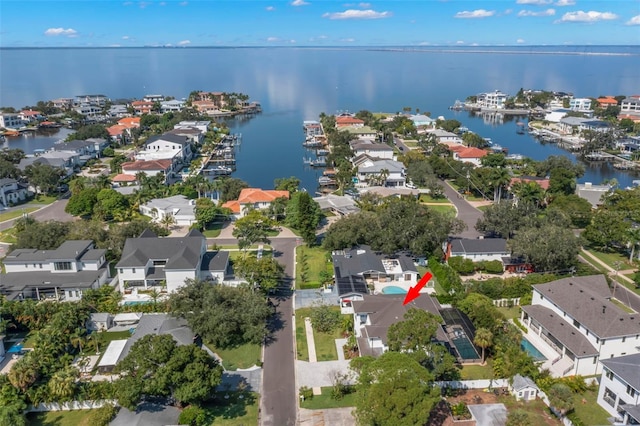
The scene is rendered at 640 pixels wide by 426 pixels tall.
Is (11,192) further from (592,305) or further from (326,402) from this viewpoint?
(592,305)

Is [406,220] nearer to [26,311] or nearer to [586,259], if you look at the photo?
[586,259]

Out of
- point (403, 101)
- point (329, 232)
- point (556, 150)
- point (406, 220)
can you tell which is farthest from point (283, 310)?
point (403, 101)

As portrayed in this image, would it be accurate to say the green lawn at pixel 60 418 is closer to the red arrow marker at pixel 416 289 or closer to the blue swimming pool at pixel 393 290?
the red arrow marker at pixel 416 289

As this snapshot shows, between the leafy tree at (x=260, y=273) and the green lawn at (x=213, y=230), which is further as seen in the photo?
the green lawn at (x=213, y=230)

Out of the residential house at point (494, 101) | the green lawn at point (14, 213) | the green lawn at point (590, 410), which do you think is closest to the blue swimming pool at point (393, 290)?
the green lawn at point (590, 410)

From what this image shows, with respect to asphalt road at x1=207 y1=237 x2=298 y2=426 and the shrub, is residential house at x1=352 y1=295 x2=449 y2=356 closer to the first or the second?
asphalt road at x1=207 y1=237 x2=298 y2=426

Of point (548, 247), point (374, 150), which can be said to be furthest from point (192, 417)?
point (374, 150)
